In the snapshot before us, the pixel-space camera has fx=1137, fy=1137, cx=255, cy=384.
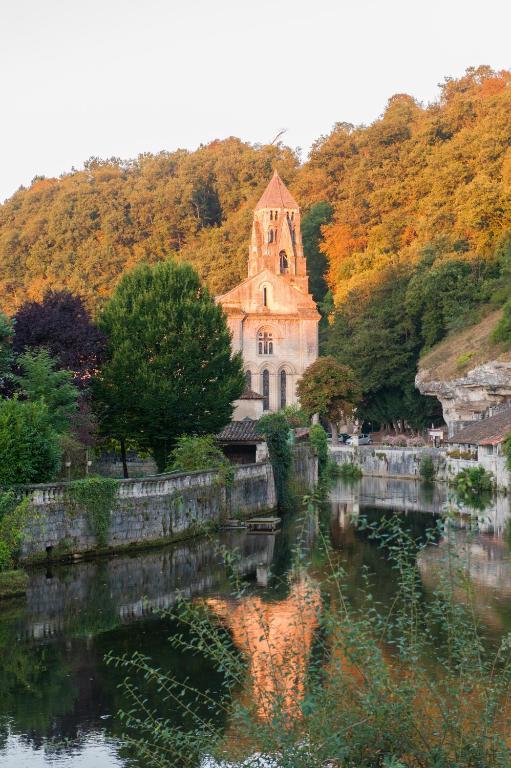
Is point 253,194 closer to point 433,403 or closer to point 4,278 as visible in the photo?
point 4,278

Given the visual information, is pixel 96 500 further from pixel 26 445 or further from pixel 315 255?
pixel 315 255

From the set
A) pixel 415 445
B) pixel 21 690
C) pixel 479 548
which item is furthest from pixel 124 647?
pixel 415 445

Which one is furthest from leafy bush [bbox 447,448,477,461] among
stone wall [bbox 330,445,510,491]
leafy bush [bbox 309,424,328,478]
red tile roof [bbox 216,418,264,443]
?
red tile roof [bbox 216,418,264,443]

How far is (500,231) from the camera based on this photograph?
261 ft

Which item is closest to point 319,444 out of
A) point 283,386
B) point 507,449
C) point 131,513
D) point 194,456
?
point 507,449

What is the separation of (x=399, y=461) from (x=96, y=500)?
38480mm

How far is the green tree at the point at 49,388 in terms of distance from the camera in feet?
119

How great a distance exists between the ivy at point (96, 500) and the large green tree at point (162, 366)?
38.1ft

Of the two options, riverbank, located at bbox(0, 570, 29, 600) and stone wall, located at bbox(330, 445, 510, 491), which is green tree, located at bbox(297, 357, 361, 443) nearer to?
stone wall, located at bbox(330, 445, 510, 491)

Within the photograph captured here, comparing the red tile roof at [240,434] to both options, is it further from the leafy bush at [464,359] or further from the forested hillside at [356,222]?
the forested hillside at [356,222]

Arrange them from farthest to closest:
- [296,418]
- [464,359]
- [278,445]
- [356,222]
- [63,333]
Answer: [356,222], [464,359], [296,418], [278,445], [63,333]

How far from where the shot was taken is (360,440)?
263ft

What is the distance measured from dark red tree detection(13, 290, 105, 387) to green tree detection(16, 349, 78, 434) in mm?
1520

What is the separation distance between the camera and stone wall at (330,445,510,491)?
198 feet
